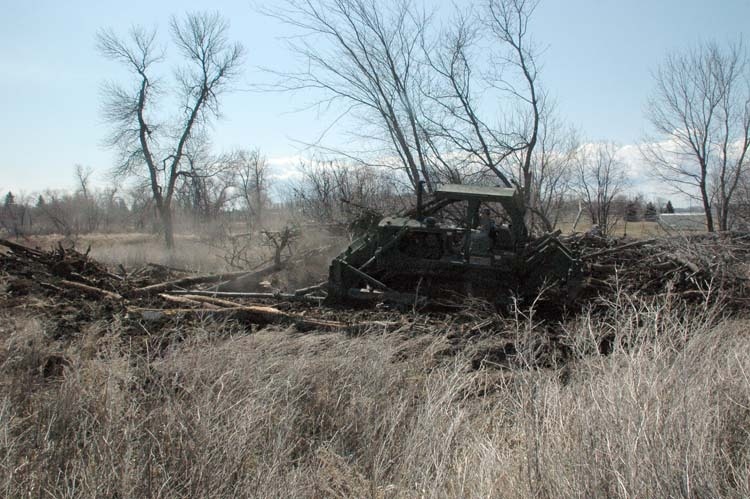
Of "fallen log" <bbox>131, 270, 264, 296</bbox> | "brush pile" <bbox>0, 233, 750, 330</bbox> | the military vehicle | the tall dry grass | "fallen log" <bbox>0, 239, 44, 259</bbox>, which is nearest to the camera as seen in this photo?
the tall dry grass

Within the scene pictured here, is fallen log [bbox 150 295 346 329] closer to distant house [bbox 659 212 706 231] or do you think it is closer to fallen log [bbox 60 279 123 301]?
fallen log [bbox 60 279 123 301]

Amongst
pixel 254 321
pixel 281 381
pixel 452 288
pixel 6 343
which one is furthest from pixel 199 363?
pixel 452 288

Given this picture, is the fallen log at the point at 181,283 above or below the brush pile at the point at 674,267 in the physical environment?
below

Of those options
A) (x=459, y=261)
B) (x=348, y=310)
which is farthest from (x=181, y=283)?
(x=459, y=261)

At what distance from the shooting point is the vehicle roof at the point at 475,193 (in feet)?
25.8

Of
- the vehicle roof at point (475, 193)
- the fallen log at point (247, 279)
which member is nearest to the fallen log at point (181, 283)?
the fallen log at point (247, 279)

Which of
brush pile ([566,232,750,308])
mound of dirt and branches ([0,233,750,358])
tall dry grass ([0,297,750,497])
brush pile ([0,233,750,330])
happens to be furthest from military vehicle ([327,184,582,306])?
tall dry grass ([0,297,750,497])

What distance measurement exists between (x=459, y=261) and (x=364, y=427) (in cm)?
417

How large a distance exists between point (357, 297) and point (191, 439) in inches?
185

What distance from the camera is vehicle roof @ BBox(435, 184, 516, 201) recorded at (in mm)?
7869

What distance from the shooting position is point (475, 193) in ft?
26.1

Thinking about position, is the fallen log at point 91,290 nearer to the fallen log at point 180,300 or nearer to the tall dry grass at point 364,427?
the fallen log at point 180,300

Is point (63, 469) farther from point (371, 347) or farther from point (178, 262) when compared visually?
point (178, 262)

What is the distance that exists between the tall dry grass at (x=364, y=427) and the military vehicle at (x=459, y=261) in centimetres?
279
